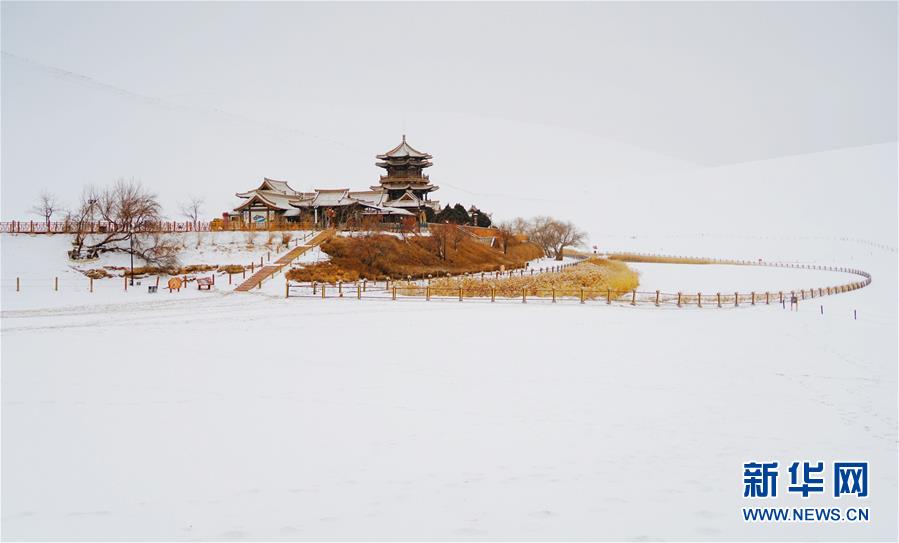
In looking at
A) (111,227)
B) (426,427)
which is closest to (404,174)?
(111,227)

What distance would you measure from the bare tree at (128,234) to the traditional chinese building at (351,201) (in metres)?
10.1

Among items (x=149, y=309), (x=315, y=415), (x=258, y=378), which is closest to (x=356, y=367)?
(x=258, y=378)

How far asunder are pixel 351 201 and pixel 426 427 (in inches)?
1691

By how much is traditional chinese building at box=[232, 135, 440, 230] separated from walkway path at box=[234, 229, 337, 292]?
4.91 metres

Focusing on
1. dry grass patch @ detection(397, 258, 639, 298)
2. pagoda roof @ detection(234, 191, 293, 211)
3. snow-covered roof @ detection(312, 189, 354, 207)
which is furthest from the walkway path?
pagoda roof @ detection(234, 191, 293, 211)

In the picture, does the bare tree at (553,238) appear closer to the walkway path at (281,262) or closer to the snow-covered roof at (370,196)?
the snow-covered roof at (370,196)

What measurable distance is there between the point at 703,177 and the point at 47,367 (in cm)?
12867

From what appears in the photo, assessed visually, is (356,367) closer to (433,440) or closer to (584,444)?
(433,440)

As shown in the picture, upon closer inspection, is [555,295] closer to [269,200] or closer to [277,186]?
[269,200]

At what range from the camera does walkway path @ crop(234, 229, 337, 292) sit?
32.4 m

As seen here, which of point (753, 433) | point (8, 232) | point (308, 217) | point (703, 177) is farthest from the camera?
point (703, 177)

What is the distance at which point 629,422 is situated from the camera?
34.4ft

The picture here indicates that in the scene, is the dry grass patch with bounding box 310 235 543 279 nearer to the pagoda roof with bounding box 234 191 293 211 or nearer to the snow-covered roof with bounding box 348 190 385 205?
the snow-covered roof with bounding box 348 190 385 205

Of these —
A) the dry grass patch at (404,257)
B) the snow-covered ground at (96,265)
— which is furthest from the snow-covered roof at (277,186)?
the dry grass patch at (404,257)
